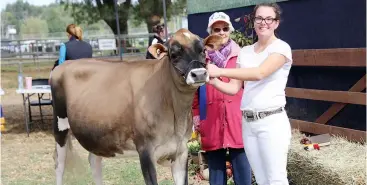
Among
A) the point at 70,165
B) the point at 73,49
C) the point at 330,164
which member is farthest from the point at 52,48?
the point at 330,164

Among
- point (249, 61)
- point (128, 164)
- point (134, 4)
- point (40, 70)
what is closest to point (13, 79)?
point (40, 70)

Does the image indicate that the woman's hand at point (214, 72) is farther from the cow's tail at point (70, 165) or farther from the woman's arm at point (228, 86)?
the cow's tail at point (70, 165)

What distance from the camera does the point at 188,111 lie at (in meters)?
4.12

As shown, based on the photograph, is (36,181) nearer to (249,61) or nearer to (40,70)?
(249,61)

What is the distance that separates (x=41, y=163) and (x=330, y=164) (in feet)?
15.0

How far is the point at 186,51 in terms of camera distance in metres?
3.60

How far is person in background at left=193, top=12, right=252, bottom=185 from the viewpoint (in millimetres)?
4059

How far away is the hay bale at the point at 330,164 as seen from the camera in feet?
15.1

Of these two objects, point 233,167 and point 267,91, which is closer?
point 267,91

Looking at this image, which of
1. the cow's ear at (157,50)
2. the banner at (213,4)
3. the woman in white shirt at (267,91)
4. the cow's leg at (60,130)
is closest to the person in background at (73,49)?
the banner at (213,4)

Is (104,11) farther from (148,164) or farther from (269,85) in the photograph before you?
(269,85)

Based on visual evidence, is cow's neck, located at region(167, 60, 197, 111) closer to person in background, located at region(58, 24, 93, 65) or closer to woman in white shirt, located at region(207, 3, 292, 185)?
woman in white shirt, located at region(207, 3, 292, 185)

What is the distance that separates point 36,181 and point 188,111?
335cm

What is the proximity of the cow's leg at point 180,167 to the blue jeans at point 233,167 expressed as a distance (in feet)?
0.69
